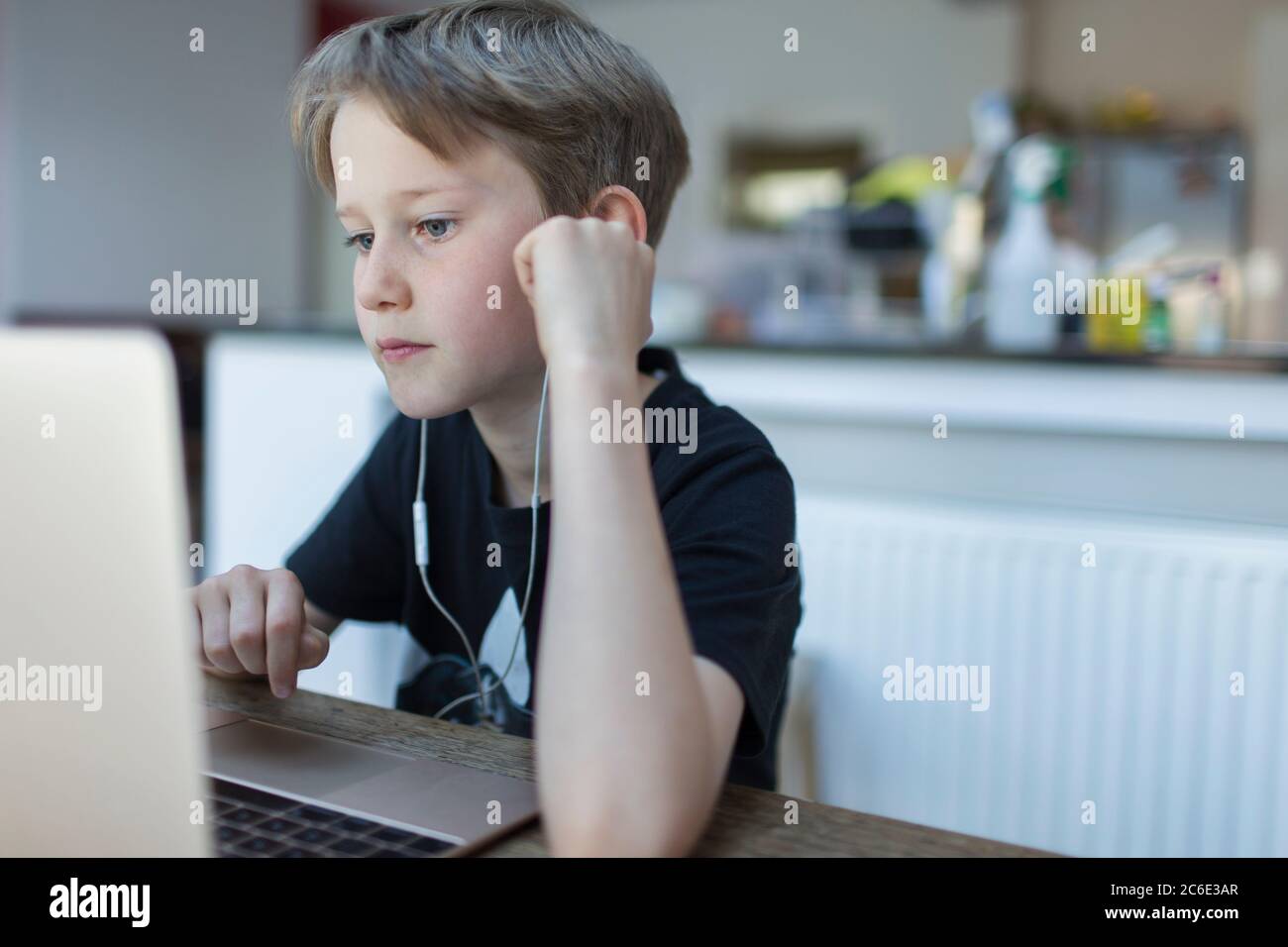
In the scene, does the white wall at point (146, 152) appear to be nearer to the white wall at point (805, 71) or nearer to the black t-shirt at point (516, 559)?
the white wall at point (805, 71)

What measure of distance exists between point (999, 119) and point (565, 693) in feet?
8.06

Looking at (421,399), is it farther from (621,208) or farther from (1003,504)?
(1003,504)

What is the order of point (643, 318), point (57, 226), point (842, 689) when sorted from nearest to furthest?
point (643, 318) < point (842, 689) < point (57, 226)

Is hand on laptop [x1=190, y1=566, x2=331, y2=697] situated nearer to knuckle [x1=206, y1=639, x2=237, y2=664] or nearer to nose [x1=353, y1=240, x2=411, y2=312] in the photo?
knuckle [x1=206, y1=639, x2=237, y2=664]

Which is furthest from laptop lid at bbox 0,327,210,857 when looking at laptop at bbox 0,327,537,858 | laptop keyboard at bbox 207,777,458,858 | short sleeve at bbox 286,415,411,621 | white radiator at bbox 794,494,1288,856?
white radiator at bbox 794,494,1288,856

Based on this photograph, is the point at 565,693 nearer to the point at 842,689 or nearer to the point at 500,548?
the point at 500,548

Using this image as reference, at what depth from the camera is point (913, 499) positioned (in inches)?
66.6

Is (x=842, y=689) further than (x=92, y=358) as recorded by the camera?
Yes

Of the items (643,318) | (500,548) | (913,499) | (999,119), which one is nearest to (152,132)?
(999,119)

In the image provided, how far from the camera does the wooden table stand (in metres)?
0.56

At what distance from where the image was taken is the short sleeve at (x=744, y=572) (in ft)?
2.16

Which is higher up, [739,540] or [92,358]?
[92,358]
